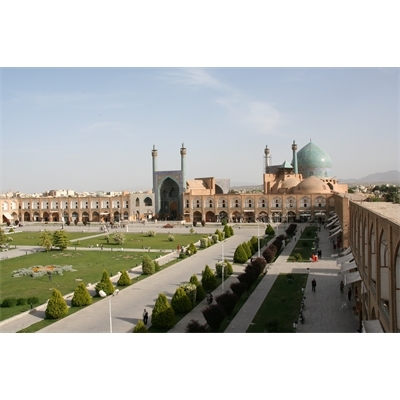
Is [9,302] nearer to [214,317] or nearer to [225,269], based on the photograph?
[214,317]

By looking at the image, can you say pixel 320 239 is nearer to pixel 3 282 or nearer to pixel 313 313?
pixel 313 313

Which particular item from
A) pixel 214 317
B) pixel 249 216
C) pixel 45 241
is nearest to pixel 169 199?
pixel 249 216

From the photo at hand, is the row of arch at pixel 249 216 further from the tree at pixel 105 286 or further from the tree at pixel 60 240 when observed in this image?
the tree at pixel 105 286

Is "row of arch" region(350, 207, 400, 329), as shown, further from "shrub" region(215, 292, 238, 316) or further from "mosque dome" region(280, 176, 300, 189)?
"mosque dome" region(280, 176, 300, 189)

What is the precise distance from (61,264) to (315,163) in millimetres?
47078

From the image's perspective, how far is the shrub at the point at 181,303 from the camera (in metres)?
16.1

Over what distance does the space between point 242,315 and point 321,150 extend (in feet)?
179

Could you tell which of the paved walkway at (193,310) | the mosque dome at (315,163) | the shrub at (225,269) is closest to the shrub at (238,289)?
the paved walkway at (193,310)

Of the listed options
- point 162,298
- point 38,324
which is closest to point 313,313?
point 162,298

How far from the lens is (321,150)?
6631 centimetres

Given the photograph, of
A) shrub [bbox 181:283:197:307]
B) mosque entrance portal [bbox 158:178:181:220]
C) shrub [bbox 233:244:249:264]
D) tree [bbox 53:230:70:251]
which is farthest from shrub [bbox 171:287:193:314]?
mosque entrance portal [bbox 158:178:181:220]

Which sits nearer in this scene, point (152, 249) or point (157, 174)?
point (152, 249)

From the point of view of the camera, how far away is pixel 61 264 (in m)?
26.0

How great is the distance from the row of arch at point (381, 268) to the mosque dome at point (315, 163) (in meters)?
49.5
